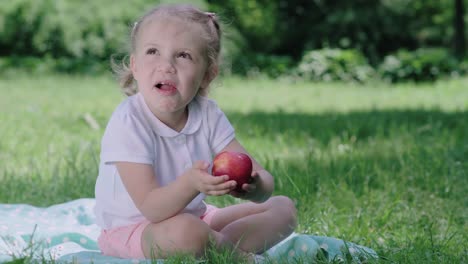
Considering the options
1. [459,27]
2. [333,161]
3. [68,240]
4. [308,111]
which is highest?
[68,240]

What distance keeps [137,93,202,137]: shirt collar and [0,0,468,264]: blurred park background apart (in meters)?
0.21

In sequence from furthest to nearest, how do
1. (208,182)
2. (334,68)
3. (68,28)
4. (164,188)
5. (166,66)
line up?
(334,68) → (68,28) → (166,66) → (164,188) → (208,182)

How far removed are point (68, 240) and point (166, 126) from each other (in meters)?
0.72

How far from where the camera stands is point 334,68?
1340 cm

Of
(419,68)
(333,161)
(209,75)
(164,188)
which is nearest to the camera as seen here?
(164,188)

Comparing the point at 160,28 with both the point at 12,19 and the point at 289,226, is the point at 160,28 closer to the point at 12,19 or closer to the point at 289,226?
the point at 289,226

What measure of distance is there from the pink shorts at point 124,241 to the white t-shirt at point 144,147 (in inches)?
1.3

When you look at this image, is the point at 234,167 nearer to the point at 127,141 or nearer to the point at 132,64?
the point at 127,141

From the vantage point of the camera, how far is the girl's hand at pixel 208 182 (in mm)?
2348

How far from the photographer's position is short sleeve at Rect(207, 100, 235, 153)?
2928 mm

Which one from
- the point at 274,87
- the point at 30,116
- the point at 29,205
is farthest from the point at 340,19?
the point at 29,205

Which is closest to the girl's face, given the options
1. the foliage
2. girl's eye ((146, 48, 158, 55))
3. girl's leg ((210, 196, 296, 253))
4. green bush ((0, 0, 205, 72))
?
girl's eye ((146, 48, 158, 55))

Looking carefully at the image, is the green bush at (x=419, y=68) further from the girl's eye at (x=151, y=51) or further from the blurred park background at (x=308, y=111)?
the girl's eye at (x=151, y=51)

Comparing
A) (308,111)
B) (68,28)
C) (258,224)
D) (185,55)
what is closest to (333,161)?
(258,224)
